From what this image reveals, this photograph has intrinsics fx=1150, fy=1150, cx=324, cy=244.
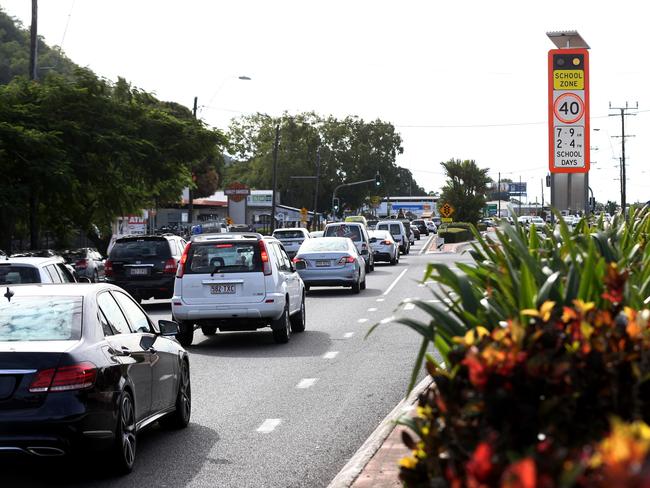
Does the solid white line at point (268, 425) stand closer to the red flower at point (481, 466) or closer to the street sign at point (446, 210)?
the red flower at point (481, 466)

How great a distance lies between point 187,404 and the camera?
34.0ft

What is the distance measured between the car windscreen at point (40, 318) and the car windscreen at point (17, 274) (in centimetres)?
724

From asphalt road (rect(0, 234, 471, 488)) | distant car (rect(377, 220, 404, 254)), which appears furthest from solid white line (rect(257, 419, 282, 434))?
distant car (rect(377, 220, 404, 254))

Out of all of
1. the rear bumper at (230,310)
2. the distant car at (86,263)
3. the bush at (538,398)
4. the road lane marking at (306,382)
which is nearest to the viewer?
the bush at (538,398)

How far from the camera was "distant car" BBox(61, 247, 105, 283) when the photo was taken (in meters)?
31.6

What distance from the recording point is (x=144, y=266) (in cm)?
2473

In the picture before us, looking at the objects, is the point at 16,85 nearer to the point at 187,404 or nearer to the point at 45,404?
the point at 187,404

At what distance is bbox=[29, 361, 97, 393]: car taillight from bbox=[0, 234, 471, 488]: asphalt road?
585 millimetres

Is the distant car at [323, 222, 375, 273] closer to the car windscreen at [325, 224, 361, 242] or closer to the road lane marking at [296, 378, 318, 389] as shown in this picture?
the car windscreen at [325, 224, 361, 242]

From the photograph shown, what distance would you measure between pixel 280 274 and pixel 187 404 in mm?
7391

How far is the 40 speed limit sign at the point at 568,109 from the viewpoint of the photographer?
600 inches

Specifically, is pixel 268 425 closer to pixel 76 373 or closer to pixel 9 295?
pixel 9 295

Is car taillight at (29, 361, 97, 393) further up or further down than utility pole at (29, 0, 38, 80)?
further down

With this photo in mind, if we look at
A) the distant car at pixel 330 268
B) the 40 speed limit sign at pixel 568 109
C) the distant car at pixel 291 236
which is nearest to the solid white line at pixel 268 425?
the 40 speed limit sign at pixel 568 109
